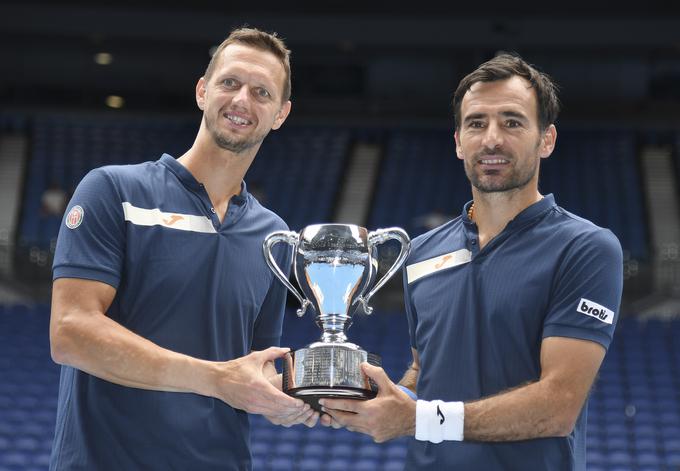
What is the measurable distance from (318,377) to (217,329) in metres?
0.37

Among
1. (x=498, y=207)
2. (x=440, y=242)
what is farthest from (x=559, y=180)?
(x=498, y=207)

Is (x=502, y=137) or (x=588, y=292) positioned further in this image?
(x=502, y=137)

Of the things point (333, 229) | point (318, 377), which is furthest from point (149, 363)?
point (333, 229)

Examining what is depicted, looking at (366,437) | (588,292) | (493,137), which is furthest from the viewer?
(366,437)

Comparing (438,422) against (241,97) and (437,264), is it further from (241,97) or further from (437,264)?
(241,97)

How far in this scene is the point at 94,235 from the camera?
2336mm

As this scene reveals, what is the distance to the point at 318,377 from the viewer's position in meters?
2.21

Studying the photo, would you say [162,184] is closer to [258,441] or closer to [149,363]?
[149,363]

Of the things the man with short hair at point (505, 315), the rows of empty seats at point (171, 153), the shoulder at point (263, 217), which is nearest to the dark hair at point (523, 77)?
the man with short hair at point (505, 315)

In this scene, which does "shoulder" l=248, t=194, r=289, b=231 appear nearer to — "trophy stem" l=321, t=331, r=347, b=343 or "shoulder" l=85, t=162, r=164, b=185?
"shoulder" l=85, t=162, r=164, b=185

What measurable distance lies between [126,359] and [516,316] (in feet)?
3.09

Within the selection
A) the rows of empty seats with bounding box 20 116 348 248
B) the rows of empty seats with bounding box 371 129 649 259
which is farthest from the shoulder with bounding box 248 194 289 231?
the rows of empty seats with bounding box 20 116 348 248

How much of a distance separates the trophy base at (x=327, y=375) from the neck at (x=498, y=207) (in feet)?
1.83

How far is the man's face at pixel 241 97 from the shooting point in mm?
2557
